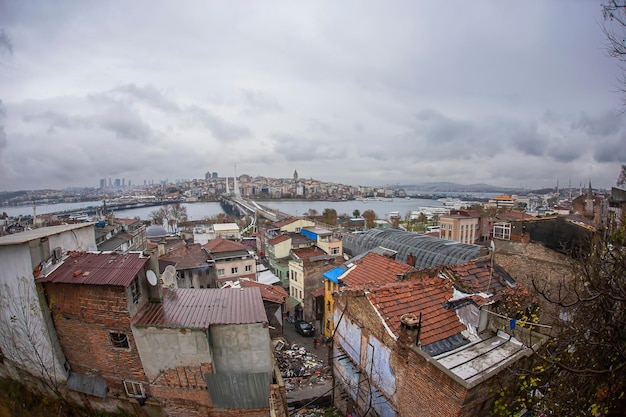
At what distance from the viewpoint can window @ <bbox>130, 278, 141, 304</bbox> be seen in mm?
6799

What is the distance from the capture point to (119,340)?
682 cm

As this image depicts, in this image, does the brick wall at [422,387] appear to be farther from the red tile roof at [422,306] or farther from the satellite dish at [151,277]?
the satellite dish at [151,277]

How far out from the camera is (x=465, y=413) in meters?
5.32

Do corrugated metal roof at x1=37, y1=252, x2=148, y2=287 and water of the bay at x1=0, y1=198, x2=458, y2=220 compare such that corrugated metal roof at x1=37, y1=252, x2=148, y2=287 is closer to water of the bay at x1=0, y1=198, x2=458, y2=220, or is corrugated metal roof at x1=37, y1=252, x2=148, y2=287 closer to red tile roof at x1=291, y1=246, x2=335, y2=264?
red tile roof at x1=291, y1=246, x2=335, y2=264

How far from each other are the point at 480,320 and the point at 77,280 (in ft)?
30.4

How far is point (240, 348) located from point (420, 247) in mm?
15900

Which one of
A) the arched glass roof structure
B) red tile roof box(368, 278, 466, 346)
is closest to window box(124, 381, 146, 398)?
red tile roof box(368, 278, 466, 346)

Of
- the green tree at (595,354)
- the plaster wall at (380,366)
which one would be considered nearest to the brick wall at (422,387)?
the plaster wall at (380,366)

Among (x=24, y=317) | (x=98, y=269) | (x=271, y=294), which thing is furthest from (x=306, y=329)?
(x=24, y=317)

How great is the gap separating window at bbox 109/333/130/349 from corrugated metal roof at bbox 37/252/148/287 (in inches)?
51.4

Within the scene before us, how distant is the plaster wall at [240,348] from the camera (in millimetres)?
6840

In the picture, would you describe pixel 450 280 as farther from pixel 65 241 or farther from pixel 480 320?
pixel 65 241

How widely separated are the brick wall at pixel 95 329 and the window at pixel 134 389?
111 millimetres

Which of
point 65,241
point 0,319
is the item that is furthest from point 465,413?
point 0,319
